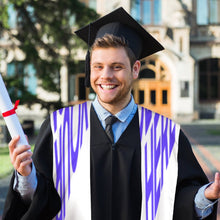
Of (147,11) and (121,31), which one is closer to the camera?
(121,31)

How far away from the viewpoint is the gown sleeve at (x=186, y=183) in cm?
204

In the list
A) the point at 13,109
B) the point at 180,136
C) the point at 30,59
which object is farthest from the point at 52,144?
the point at 30,59

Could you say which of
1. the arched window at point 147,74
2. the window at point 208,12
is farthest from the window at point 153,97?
the window at point 208,12

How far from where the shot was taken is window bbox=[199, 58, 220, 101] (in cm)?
2359

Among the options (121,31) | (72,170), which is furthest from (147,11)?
(72,170)

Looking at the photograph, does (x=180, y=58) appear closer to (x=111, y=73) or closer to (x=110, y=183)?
(x=111, y=73)

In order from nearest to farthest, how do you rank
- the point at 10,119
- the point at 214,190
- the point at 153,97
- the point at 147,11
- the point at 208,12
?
→ the point at 10,119 → the point at 214,190 → the point at 147,11 → the point at 153,97 → the point at 208,12

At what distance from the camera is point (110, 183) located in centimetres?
202

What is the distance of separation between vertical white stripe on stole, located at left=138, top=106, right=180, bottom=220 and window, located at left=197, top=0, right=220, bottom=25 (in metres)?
22.9

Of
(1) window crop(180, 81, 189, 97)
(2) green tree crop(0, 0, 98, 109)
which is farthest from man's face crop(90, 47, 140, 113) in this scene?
(1) window crop(180, 81, 189, 97)

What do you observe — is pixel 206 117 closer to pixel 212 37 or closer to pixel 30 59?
pixel 212 37

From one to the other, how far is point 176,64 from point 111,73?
20359mm

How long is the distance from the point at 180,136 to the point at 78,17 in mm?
9259

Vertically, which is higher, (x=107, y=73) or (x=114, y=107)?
(x=107, y=73)
